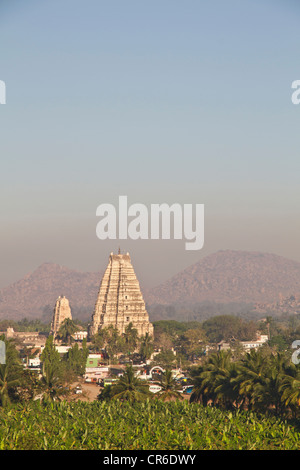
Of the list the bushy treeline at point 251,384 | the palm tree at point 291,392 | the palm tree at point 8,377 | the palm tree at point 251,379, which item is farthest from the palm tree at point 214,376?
the palm tree at point 8,377

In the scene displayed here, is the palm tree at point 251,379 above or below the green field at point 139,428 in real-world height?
above

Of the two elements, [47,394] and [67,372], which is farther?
[67,372]

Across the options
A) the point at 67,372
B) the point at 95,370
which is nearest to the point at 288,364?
the point at 67,372

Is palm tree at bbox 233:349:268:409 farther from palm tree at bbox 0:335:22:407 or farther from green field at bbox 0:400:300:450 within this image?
palm tree at bbox 0:335:22:407

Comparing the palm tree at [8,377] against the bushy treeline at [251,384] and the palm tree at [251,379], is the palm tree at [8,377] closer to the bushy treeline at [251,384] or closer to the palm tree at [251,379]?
the bushy treeline at [251,384]

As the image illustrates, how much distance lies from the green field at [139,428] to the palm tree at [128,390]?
6.09m

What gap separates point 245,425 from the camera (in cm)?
7975

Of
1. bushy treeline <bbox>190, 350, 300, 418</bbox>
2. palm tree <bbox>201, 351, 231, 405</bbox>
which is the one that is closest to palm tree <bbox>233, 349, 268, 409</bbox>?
bushy treeline <bbox>190, 350, 300, 418</bbox>

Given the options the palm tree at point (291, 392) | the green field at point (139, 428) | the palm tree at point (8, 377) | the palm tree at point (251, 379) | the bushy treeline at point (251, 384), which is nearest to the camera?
the green field at point (139, 428)

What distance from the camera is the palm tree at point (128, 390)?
323ft
